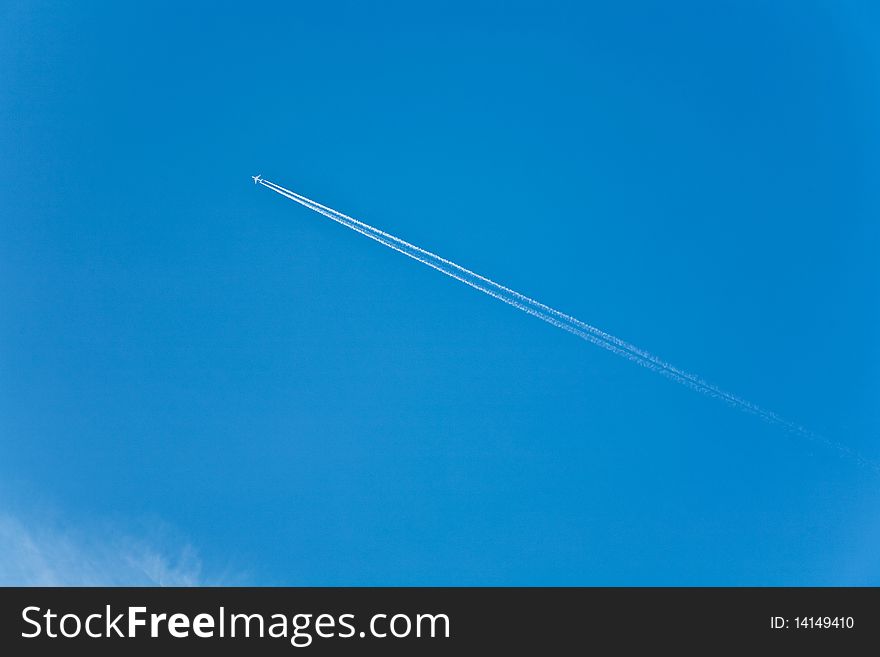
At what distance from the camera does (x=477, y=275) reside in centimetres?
1395

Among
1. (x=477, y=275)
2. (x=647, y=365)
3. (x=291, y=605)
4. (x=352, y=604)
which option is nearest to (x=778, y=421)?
(x=647, y=365)

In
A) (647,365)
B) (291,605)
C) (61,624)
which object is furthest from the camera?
(647,365)

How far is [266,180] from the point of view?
45.1 ft

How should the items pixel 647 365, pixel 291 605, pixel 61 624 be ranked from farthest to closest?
pixel 647 365, pixel 291 605, pixel 61 624

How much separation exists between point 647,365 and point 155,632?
11.0 meters

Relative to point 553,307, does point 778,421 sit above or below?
below

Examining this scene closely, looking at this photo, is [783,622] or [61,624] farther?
[783,622]

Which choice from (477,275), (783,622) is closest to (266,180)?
(477,275)

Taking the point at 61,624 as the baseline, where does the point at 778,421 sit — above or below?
above

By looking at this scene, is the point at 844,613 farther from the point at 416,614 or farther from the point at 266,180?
the point at 266,180

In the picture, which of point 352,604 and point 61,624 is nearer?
point 61,624

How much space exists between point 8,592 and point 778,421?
16.0 meters

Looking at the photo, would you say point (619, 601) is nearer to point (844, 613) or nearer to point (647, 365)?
point (844, 613)

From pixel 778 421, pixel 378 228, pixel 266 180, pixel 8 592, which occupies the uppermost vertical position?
pixel 266 180
